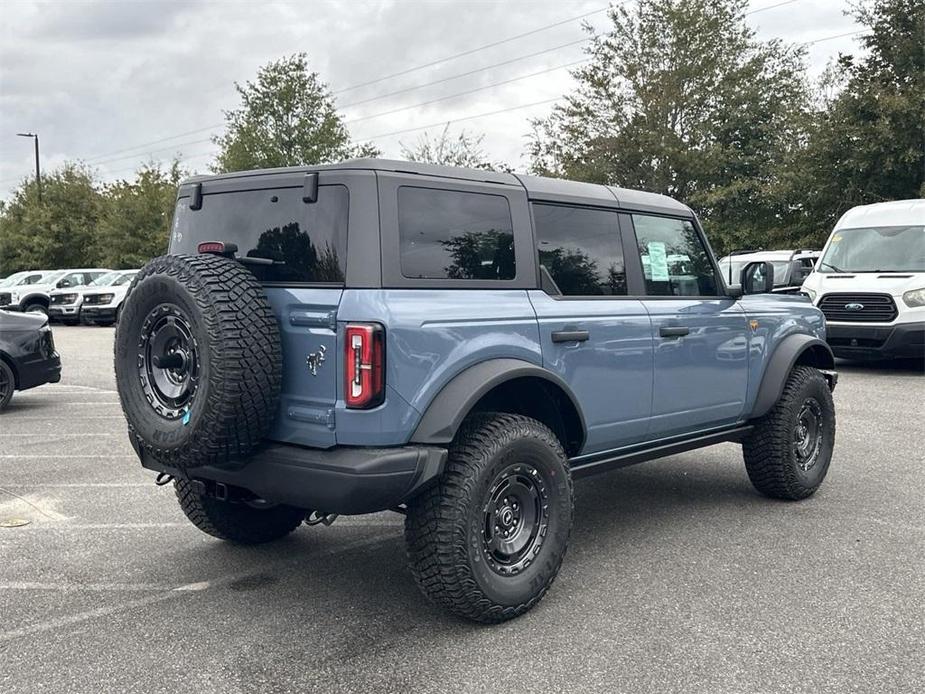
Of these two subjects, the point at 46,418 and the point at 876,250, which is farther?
the point at 876,250

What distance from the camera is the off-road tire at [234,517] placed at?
4.52 meters

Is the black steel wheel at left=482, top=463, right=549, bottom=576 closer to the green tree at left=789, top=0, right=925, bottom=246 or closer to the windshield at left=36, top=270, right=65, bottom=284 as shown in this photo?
the green tree at left=789, top=0, right=925, bottom=246

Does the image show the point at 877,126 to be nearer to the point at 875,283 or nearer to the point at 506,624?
the point at 875,283

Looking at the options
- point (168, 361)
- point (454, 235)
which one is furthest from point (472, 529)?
point (168, 361)

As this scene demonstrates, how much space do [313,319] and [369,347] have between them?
29cm

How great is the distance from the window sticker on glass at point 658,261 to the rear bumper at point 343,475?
196cm

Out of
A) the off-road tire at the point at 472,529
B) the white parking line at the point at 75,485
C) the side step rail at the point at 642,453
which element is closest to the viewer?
the off-road tire at the point at 472,529

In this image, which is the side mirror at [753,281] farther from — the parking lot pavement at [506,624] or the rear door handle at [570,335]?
the rear door handle at [570,335]

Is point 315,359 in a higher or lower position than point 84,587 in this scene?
higher

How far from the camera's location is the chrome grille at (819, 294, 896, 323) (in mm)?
11422

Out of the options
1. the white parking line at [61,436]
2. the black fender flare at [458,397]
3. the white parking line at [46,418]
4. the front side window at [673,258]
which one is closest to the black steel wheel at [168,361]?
the black fender flare at [458,397]

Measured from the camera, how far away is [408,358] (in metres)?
3.33

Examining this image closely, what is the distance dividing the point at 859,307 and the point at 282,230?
10.0 meters

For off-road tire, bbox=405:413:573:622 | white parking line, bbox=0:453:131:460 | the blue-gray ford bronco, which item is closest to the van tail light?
the blue-gray ford bronco
